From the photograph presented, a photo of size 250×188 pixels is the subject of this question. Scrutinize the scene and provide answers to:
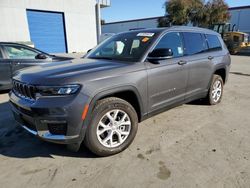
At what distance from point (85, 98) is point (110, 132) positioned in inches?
28.0

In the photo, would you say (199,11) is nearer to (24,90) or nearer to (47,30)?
(47,30)

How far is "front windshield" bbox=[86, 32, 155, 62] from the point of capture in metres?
3.51

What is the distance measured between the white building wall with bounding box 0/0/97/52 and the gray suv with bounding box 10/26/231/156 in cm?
1566

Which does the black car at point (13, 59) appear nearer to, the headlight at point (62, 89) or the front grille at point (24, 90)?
the front grille at point (24, 90)

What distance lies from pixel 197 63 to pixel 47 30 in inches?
689

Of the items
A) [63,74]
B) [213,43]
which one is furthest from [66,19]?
[63,74]

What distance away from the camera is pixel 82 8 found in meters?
21.2

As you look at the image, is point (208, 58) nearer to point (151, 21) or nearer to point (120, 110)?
point (120, 110)

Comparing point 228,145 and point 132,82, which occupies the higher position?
point 132,82

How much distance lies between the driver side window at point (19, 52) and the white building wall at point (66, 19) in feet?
39.8

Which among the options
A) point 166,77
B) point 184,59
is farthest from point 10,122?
point 184,59

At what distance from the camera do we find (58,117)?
260 cm

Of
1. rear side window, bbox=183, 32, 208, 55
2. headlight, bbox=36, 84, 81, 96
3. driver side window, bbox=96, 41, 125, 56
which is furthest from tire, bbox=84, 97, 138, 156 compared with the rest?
rear side window, bbox=183, 32, 208, 55

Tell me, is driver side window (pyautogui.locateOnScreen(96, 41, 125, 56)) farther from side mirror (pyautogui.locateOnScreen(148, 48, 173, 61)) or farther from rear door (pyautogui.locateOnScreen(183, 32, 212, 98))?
rear door (pyautogui.locateOnScreen(183, 32, 212, 98))
